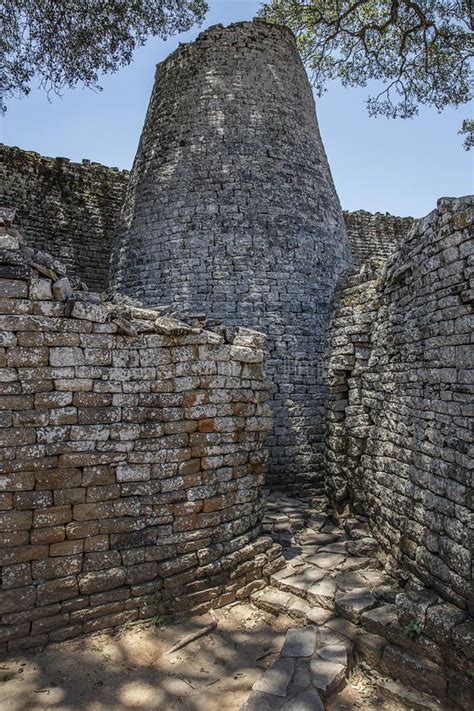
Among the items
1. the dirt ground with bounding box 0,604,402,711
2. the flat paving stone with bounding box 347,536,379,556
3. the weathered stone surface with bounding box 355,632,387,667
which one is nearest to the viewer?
the dirt ground with bounding box 0,604,402,711

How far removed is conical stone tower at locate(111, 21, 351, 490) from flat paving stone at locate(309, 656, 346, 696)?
15.0 feet

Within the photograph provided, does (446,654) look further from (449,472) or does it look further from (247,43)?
(247,43)

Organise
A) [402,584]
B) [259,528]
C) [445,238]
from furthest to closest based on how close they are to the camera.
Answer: [259,528], [402,584], [445,238]

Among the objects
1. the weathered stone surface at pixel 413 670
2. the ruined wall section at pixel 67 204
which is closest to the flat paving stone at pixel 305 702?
the weathered stone surface at pixel 413 670

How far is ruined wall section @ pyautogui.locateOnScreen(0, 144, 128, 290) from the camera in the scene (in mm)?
11000

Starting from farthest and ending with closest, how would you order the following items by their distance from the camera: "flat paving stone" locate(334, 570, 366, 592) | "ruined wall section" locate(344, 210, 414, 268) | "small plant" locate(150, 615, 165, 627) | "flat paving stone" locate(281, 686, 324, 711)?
1. "ruined wall section" locate(344, 210, 414, 268)
2. "flat paving stone" locate(334, 570, 366, 592)
3. "small plant" locate(150, 615, 165, 627)
4. "flat paving stone" locate(281, 686, 324, 711)

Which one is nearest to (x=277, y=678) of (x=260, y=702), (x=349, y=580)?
(x=260, y=702)

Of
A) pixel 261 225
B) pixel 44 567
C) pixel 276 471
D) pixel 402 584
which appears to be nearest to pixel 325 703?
pixel 402 584

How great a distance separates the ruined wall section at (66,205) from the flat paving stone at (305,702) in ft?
30.2

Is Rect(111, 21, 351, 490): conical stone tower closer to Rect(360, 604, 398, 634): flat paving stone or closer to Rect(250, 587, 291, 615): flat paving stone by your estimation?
Rect(250, 587, 291, 615): flat paving stone

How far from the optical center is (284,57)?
1009 cm

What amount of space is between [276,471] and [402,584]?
149 inches

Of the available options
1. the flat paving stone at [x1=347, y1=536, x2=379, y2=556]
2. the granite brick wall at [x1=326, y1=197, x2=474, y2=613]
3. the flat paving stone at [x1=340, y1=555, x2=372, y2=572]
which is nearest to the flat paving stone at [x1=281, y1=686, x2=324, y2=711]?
the granite brick wall at [x1=326, y1=197, x2=474, y2=613]

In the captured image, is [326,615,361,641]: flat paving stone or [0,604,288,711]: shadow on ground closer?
[0,604,288,711]: shadow on ground
